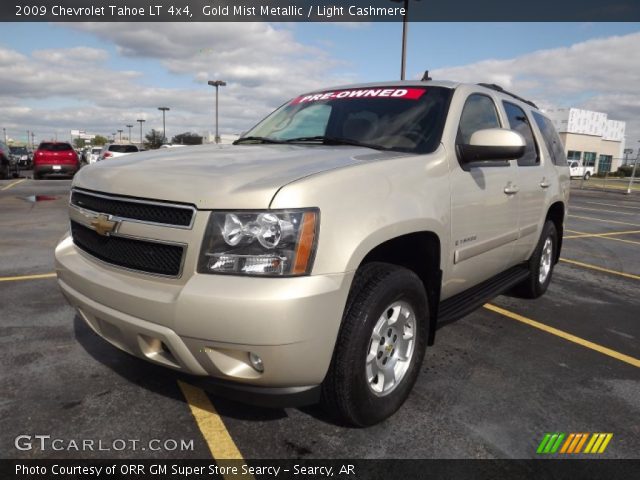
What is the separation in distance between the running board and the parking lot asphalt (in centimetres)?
39

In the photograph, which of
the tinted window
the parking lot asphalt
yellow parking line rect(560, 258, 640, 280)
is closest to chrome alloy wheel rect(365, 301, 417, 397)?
the parking lot asphalt

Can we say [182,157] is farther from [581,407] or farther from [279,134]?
[581,407]

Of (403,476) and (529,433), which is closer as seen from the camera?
(403,476)

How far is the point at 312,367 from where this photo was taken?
202 centimetres

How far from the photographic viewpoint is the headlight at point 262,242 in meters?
1.94

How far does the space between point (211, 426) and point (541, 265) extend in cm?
371

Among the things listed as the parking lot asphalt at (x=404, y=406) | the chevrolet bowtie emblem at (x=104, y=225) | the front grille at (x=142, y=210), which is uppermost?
the front grille at (x=142, y=210)

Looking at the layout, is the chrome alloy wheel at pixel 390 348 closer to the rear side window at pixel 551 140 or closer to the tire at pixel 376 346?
the tire at pixel 376 346

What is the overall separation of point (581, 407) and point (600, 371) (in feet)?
2.08

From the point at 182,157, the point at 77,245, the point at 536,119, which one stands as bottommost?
the point at 77,245

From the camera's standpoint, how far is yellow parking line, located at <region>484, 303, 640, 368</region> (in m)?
3.46

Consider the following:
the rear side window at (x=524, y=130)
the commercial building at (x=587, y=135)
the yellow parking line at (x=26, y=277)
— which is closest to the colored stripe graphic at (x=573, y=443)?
the rear side window at (x=524, y=130)

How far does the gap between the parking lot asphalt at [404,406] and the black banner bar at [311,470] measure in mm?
53

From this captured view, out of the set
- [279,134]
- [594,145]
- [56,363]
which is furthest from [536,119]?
[594,145]
